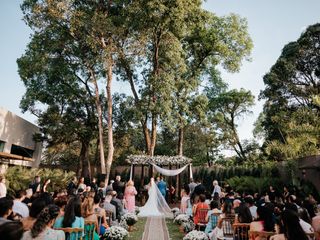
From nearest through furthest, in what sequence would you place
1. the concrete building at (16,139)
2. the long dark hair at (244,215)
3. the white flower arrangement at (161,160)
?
the long dark hair at (244,215) → the white flower arrangement at (161,160) → the concrete building at (16,139)

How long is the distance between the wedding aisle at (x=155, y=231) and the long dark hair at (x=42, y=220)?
520 centimetres

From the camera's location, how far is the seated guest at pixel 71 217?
176 inches

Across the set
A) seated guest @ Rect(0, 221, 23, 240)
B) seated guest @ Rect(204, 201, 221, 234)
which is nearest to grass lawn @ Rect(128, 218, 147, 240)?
seated guest @ Rect(204, 201, 221, 234)

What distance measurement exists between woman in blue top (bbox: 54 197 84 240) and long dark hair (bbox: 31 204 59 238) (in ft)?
3.06

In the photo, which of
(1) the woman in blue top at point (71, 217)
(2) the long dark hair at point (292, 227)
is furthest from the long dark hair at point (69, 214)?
(2) the long dark hair at point (292, 227)

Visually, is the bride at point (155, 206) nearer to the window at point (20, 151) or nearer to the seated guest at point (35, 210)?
the seated guest at point (35, 210)

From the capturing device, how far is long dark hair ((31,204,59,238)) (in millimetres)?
3398

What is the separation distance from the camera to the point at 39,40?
18203mm

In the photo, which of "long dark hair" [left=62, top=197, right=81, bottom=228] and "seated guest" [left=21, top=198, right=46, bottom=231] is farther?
"long dark hair" [left=62, top=197, right=81, bottom=228]

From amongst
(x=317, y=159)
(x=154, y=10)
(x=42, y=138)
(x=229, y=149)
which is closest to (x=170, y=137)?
(x=229, y=149)

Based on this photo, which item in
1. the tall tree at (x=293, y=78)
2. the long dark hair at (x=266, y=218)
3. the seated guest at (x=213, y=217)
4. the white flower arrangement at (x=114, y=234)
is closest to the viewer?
the long dark hair at (x=266, y=218)

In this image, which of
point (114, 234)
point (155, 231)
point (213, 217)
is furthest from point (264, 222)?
point (155, 231)

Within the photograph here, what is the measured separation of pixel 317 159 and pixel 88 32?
14.7m

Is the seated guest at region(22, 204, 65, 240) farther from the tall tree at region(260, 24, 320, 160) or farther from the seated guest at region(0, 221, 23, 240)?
the tall tree at region(260, 24, 320, 160)
